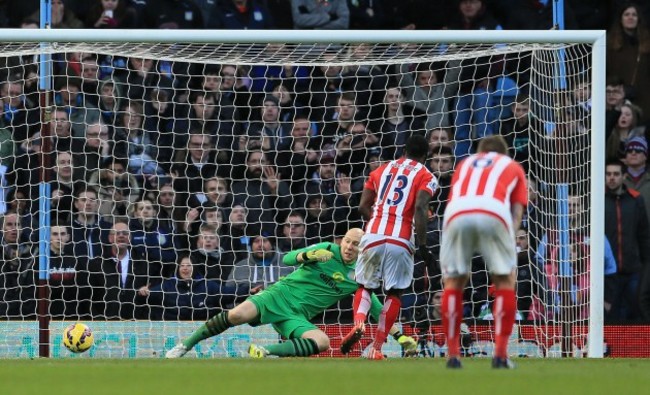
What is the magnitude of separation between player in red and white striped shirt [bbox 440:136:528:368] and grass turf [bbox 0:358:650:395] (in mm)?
359

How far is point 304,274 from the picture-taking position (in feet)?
47.1

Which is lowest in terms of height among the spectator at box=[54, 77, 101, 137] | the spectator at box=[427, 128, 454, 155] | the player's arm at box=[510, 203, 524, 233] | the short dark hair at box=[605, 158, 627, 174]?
the player's arm at box=[510, 203, 524, 233]

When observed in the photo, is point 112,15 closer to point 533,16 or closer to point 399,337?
point 533,16

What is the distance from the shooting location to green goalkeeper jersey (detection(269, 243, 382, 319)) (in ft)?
46.4

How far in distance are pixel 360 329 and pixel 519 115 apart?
4542mm

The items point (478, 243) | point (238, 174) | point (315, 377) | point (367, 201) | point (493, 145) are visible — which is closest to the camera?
point (315, 377)

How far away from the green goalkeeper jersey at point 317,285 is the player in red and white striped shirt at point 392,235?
3.20 ft

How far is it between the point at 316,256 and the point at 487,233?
395cm

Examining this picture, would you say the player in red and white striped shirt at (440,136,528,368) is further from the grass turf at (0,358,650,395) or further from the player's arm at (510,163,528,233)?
the grass turf at (0,358,650,395)

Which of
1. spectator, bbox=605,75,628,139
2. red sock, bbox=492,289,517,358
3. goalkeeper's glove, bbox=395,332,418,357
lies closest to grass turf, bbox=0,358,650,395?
red sock, bbox=492,289,517,358

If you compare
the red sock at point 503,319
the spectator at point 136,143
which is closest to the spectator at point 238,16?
the spectator at point 136,143

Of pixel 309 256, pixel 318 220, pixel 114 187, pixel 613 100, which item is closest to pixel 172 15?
pixel 114 187

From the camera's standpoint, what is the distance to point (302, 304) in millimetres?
14320

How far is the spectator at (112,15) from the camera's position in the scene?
1728 centimetres
